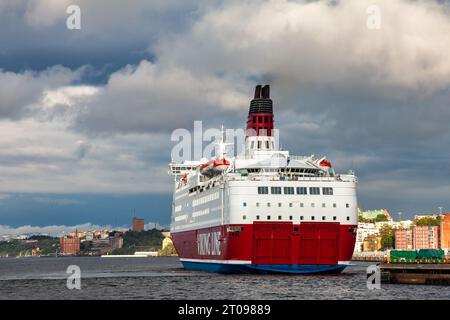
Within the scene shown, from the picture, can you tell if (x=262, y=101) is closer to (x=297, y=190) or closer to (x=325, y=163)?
(x=325, y=163)

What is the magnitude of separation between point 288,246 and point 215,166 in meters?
16.0

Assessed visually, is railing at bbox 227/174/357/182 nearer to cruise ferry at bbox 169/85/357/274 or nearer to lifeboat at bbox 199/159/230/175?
cruise ferry at bbox 169/85/357/274

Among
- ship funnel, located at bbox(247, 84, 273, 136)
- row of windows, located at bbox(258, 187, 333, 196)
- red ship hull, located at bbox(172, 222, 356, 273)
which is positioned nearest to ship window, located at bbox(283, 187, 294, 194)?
row of windows, located at bbox(258, 187, 333, 196)

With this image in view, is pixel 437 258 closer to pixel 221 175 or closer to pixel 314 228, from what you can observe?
pixel 314 228

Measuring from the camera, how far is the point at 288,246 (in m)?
75.9

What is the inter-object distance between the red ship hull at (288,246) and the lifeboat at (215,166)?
9.96m

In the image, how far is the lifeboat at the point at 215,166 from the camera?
87.1 metres

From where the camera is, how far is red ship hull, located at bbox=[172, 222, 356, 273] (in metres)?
75.9

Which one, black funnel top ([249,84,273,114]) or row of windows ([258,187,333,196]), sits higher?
black funnel top ([249,84,273,114])

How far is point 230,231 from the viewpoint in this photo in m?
76.9

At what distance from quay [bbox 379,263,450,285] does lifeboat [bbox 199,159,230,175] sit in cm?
1969

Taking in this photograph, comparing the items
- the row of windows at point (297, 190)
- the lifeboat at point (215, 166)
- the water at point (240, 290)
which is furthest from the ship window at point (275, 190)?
the lifeboat at point (215, 166)
